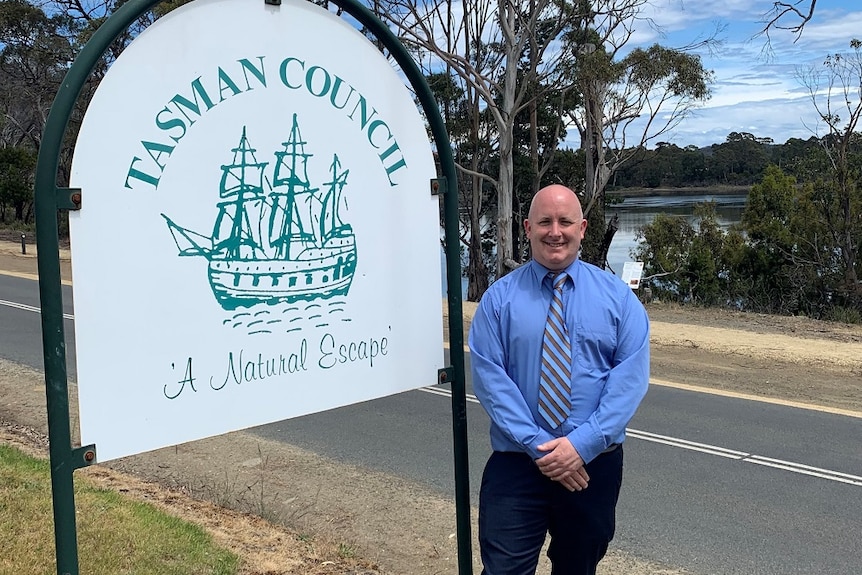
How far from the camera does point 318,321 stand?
294 centimetres

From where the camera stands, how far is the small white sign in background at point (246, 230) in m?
2.42

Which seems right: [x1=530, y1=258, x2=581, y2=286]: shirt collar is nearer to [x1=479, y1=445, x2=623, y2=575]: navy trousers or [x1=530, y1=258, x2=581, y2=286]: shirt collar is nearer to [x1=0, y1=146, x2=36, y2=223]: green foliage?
[x1=479, y1=445, x2=623, y2=575]: navy trousers

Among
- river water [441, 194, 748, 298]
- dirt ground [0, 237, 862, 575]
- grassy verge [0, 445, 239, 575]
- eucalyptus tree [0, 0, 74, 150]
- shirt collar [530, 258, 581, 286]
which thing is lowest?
dirt ground [0, 237, 862, 575]

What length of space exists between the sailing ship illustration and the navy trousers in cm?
96

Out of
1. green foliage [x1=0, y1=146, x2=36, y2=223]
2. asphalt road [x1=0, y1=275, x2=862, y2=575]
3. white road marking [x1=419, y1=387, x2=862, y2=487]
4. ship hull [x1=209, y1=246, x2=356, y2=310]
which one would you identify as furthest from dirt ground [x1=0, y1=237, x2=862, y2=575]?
green foliage [x1=0, y1=146, x2=36, y2=223]

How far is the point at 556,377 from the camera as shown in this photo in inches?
104

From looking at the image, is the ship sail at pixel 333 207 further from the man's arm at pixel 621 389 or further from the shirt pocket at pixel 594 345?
the man's arm at pixel 621 389

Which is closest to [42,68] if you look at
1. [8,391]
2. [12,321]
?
[12,321]

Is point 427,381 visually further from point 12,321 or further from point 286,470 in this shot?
point 12,321

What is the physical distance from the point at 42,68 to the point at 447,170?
33.5 metres

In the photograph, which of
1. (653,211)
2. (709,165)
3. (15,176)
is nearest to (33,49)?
(15,176)

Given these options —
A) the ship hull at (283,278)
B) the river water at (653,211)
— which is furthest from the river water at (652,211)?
the ship hull at (283,278)

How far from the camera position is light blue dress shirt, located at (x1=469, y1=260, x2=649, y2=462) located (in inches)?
102

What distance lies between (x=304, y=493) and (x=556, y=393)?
3.28 meters
